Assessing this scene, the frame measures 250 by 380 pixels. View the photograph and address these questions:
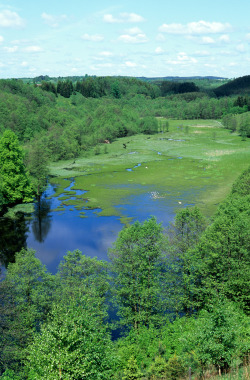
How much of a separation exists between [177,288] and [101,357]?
17.8m

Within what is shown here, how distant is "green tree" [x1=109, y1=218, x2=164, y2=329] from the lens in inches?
1505

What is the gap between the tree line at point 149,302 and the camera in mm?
25828

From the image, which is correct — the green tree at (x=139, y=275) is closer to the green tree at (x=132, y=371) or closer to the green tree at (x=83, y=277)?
the green tree at (x=83, y=277)

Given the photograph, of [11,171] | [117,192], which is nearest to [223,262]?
[11,171]

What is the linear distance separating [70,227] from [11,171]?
24.2m

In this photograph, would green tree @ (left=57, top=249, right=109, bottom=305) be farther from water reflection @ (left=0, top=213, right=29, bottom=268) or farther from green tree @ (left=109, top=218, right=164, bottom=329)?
water reflection @ (left=0, top=213, right=29, bottom=268)

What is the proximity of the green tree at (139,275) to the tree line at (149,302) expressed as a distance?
0.39ft

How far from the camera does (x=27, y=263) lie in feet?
Result: 124

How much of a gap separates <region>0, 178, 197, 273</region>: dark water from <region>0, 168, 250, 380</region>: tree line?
2056cm

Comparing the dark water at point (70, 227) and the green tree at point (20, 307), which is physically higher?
the green tree at point (20, 307)

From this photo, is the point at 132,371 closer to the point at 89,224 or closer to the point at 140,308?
the point at 140,308

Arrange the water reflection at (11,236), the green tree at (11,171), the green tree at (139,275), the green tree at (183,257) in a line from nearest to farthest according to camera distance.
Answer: the green tree at (139,275) < the green tree at (183,257) < the water reflection at (11,236) < the green tree at (11,171)

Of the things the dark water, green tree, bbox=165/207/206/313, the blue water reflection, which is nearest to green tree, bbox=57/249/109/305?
green tree, bbox=165/207/206/313

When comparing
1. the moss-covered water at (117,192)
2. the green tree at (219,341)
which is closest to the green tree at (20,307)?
the green tree at (219,341)
